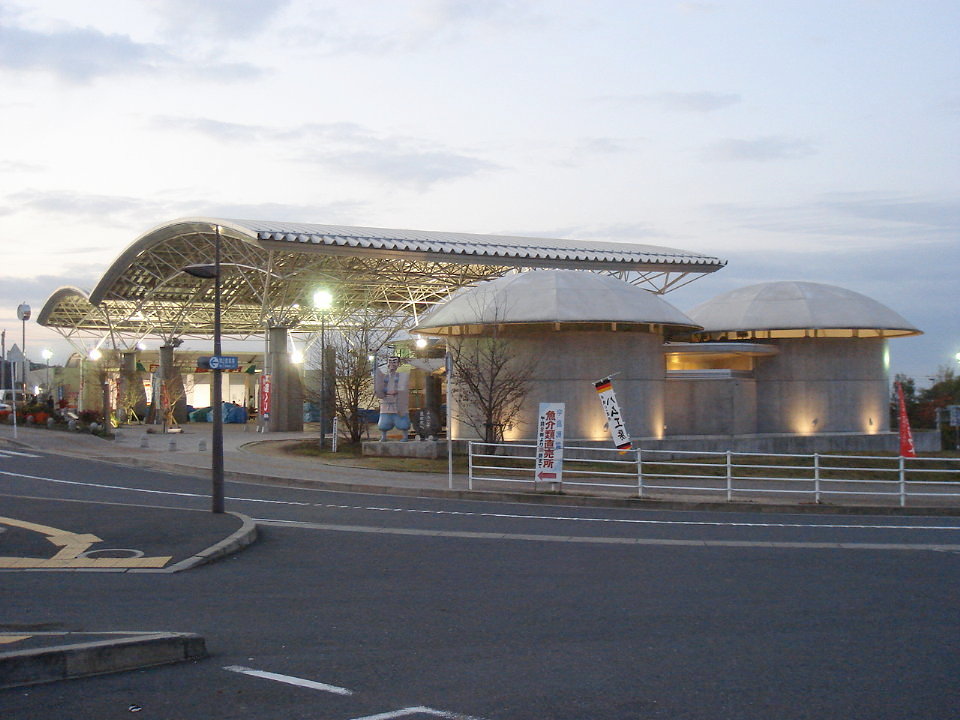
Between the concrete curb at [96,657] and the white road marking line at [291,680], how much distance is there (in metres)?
0.43

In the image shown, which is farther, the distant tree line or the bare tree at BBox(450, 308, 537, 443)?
the distant tree line

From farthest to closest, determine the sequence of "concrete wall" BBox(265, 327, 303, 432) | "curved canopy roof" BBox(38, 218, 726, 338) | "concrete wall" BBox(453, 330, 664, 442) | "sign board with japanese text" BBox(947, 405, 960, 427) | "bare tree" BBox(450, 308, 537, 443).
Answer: "concrete wall" BBox(265, 327, 303, 432)
"curved canopy roof" BBox(38, 218, 726, 338)
"sign board with japanese text" BBox(947, 405, 960, 427)
"concrete wall" BBox(453, 330, 664, 442)
"bare tree" BBox(450, 308, 537, 443)

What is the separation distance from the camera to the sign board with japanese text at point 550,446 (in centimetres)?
2158

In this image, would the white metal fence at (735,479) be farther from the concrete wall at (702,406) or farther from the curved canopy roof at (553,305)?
the curved canopy roof at (553,305)

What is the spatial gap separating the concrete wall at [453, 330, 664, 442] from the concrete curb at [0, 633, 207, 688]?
24.4m

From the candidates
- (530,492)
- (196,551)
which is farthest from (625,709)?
(530,492)

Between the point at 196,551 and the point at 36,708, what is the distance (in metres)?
7.06

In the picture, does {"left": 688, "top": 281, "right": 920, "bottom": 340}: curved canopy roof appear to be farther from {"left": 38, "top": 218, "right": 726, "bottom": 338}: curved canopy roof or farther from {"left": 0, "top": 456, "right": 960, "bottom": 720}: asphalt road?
{"left": 0, "top": 456, "right": 960, "bottom": 720}: asphalt road

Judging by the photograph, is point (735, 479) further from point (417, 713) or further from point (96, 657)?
point (96, 657)

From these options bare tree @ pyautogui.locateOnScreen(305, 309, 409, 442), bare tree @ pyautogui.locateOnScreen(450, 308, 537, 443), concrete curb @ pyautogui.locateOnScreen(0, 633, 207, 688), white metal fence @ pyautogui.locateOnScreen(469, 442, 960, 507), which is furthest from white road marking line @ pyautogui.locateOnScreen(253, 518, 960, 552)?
bare tree @ pyautogui.locateOnScreen(305, 309, 409, 442)

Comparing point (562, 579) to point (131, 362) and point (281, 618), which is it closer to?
point (281, 618)

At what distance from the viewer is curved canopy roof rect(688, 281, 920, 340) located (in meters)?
36.5

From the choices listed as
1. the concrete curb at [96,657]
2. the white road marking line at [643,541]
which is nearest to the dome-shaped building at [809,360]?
the white road marking line at [643,541]

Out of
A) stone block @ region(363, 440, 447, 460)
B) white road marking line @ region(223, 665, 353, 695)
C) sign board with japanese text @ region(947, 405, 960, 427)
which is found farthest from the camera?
sign board with japanese text @ region(947, 405, 960, 427)
